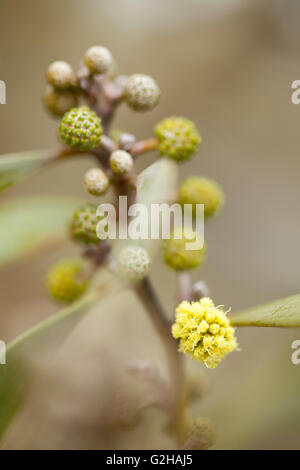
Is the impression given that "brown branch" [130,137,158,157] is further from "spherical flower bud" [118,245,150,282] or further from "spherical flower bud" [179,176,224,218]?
"spherical flower bud" [118,245,150,282]

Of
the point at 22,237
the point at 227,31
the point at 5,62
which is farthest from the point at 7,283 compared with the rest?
the point at 227,31

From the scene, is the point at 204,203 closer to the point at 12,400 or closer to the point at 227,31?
the point at 12,400

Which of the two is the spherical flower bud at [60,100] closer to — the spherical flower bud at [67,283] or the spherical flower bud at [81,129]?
the spherical flower bud at [81,129]

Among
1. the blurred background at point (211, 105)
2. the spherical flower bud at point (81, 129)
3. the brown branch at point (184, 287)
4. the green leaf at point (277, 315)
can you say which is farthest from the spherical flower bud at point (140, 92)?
the blurred background at point (211, 105)

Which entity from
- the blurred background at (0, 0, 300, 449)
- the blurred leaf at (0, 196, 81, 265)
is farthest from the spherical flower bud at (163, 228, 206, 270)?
the blurred background at (0, 0, 300, 449)

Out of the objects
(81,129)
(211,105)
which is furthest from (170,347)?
(211,105)
